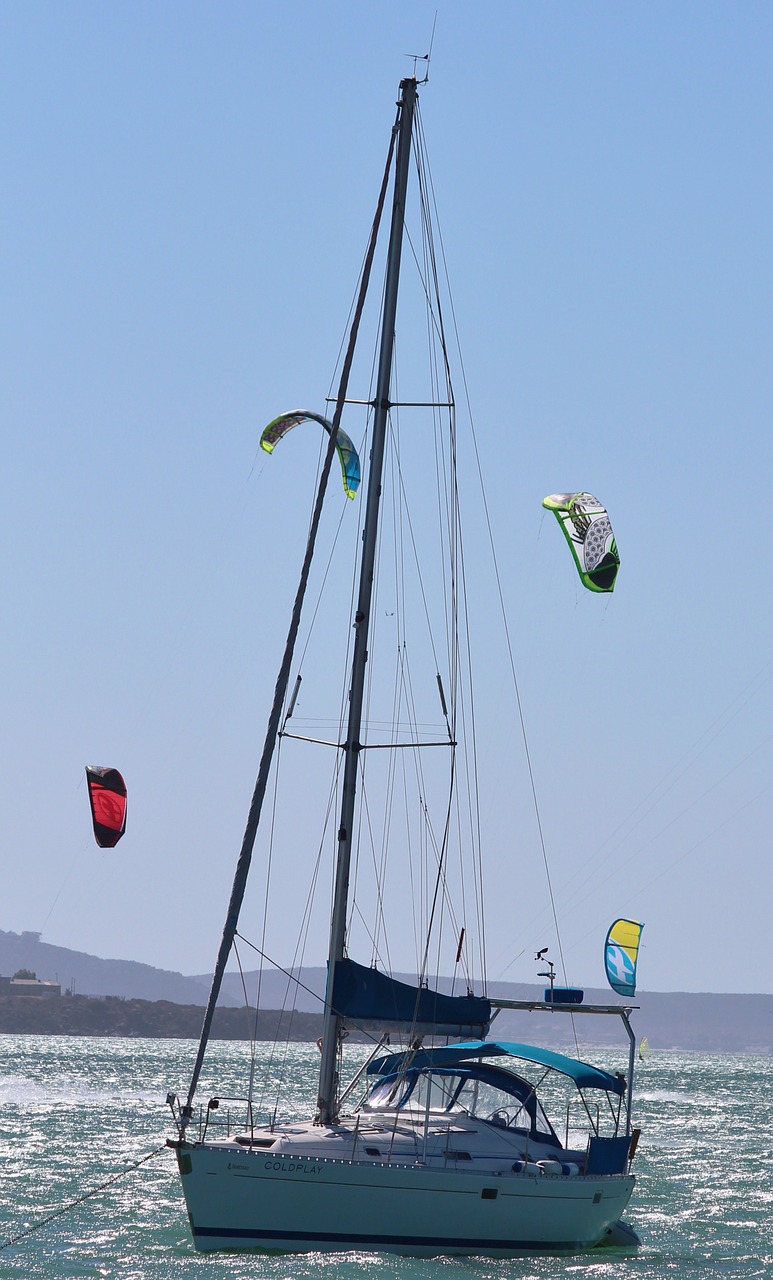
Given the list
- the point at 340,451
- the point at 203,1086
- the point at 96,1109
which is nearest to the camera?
the point at 340,451

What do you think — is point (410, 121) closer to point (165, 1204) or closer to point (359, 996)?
point (359, 996)

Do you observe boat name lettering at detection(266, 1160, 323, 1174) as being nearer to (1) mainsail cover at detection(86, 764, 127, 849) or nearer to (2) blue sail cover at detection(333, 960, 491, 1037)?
(2) blue sail cover at detection(333, 960, 491, 1037)

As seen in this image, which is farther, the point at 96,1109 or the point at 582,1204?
the point at 96,1109

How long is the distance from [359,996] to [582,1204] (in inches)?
184

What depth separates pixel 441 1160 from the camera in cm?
2384

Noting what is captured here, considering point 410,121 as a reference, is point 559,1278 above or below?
below

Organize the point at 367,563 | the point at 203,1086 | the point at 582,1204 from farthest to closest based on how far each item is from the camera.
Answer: the point at 203,1086, the point at 367,563, the point at 582,1204

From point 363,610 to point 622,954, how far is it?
51.2 ft

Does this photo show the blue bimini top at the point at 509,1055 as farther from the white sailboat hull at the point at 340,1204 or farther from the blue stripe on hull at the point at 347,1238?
the blue stripe on hull at the point at 347,1238

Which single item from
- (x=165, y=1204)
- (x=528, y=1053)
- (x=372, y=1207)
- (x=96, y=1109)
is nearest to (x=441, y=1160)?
(x=372, y=1207)

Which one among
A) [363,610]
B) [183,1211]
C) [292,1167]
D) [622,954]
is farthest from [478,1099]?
[622,954]

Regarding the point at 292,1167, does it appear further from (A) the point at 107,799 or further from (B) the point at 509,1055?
(A) the point at 107,799

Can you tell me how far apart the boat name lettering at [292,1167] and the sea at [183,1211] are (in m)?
1.19

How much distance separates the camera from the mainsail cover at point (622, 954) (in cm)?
3825
